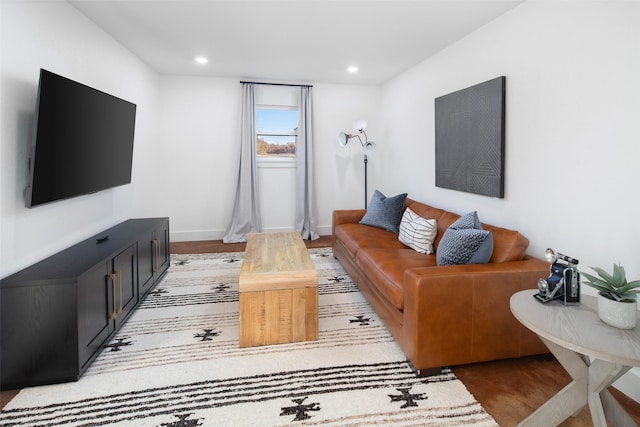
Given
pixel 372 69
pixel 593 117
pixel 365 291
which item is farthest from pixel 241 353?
pixel 372 69

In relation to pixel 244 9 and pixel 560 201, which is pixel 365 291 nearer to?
pixel 560 201

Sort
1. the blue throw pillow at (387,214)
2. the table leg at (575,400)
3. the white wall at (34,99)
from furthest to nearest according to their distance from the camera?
the blue throw pillow at (387,214)
the white wall at (34,99)
the table leg at (575,400)

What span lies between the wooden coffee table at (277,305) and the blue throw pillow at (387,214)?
167 cm

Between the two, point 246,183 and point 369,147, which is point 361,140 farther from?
point 246,183

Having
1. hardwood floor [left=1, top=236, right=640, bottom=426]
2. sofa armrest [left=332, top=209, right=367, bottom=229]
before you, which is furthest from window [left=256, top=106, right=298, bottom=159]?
hardwood floor [left=1, top=236, right=640, bottom=426]

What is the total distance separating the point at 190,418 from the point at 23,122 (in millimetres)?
2037

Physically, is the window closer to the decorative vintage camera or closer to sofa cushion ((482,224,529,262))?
sofa cushion ((482,224,529,262))

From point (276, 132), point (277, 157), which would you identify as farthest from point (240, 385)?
point (276, 132)

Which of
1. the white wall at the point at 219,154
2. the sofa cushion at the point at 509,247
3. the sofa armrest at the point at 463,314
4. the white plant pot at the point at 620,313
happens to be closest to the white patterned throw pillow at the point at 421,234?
the sofa cushion at the point at 509,247

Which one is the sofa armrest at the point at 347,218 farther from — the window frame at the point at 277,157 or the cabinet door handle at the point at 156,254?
the cabinet door handle at the point at 156,254

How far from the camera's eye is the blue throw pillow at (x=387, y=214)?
3926 mm

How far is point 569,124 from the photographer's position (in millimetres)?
2234

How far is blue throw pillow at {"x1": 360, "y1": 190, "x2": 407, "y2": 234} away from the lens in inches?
155

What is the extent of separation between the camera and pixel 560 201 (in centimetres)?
232
